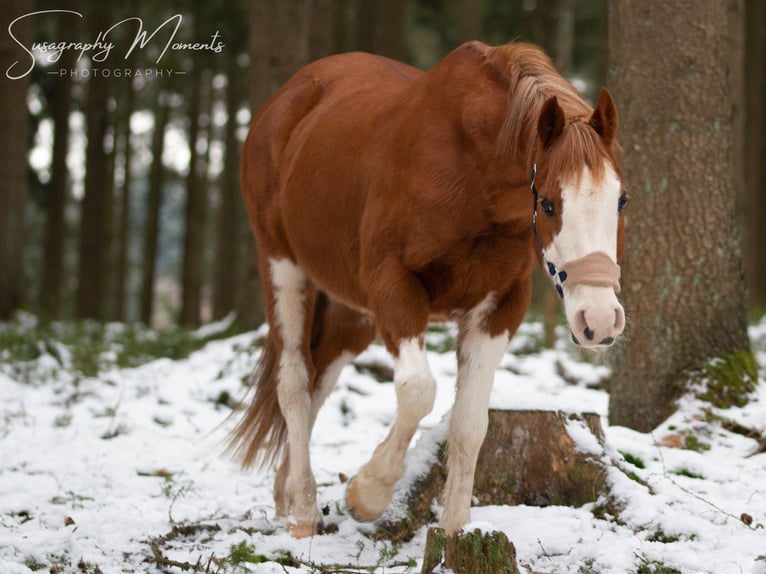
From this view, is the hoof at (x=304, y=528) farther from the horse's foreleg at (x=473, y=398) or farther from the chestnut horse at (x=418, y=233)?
the horse's foreleg at (x=473, y=398)

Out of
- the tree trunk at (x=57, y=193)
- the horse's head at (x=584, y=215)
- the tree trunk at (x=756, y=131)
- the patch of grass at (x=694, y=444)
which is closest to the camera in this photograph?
the horse's head at (x=584, y=215)

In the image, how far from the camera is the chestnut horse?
3.45 meters

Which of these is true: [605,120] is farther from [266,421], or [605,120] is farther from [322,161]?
[266,421]

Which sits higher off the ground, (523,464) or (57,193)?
(57,193)

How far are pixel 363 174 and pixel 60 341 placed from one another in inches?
286

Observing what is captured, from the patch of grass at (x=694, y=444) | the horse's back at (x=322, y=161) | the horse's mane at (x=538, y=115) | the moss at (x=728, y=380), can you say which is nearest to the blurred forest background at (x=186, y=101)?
the horse's back at (x=322, y=161)

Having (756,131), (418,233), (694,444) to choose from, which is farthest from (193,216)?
(418,233)

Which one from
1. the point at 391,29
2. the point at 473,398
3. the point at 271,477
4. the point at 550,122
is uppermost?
the point at 391,29

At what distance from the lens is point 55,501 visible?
5.16 m

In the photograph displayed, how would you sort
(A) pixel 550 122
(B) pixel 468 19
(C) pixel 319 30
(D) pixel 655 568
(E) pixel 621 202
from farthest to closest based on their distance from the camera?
(B) pixel 468 19 < (C) pixel 319 30 < (D) pixel 655 568 < (A) pixel 550 122 < (E) pixel 621 202

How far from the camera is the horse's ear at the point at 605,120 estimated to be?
352cm

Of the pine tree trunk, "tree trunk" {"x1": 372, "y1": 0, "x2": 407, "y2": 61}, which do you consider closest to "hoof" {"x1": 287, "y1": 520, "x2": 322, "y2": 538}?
the pine tree trunk

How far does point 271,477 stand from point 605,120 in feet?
11.9

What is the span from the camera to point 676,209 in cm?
587
